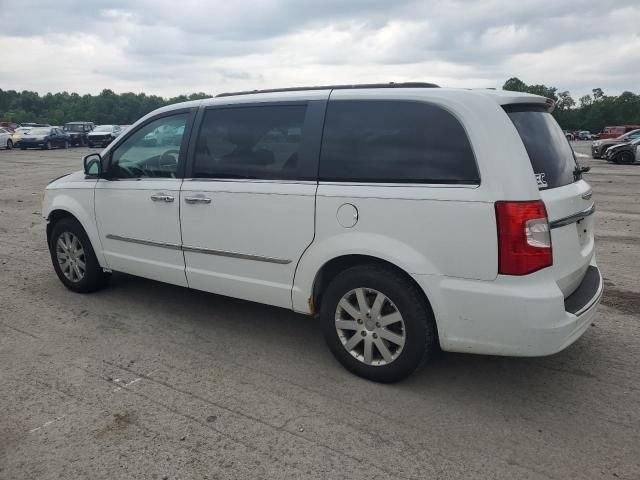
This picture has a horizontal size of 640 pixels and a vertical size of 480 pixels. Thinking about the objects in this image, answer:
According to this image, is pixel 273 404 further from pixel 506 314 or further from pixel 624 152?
pixel 624 152

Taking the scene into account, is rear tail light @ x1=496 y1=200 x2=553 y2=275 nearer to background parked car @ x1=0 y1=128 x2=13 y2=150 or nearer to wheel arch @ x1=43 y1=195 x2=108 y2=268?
wheel arch @ x1=43 y1=195 x2=108 y2=268

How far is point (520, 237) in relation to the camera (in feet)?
9.73

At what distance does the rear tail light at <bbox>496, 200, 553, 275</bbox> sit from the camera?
2965 millimetres

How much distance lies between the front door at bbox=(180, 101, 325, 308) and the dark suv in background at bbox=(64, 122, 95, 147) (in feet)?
126

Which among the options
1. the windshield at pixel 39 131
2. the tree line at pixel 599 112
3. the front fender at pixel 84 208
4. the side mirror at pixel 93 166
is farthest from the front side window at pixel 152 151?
the tree line at pixel 599 112

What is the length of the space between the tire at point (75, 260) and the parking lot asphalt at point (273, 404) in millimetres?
351

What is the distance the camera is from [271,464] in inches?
109

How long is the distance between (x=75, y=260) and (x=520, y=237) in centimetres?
423

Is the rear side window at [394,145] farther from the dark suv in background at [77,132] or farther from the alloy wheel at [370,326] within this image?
the dark suv in background at [77,132]

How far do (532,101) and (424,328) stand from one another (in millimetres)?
1581

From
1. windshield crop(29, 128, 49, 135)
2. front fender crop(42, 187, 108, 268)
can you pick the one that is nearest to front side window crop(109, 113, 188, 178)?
front fender crop(42, 187, 108, 268)

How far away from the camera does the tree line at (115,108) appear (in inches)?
3716

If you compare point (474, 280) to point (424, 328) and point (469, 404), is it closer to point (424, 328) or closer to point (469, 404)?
point (424, 328)

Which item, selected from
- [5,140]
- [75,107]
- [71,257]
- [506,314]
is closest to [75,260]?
[71,257]
